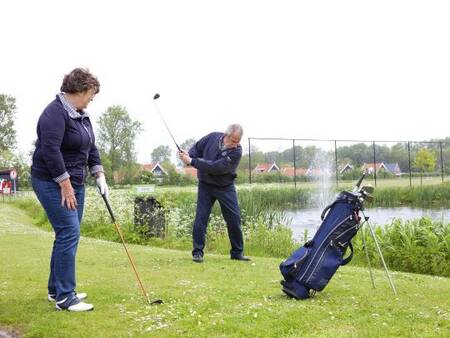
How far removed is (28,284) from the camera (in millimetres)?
5828

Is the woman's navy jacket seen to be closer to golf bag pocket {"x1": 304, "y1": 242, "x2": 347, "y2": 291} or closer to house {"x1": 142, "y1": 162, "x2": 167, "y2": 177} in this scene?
golf bag pocket {"x1": 304, "y1": 242, "x2": 347, "y2": 291}

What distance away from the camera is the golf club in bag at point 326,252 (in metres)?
5.02

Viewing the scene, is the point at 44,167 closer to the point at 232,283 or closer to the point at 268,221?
the point at 232,283

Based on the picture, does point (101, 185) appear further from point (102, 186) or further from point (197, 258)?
point (197, 258)

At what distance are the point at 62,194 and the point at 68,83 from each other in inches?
36.1

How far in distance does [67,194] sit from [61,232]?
0.35 m

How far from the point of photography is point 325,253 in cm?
511

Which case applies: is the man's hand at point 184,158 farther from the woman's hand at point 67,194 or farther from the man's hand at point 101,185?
the woman's hand at point 67,194

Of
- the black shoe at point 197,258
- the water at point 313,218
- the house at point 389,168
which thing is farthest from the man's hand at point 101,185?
the house at point 389,168

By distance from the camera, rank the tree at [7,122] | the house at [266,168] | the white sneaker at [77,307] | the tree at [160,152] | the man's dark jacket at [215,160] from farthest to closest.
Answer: the tree at [7,122] < the tree at [160,152] < the house at [266,168] < the man's dark jacket at [215,160] < the white sneaker at [77,307]

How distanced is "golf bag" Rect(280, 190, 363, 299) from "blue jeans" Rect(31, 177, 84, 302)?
188 centimetres

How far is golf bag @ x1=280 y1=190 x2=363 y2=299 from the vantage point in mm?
5023

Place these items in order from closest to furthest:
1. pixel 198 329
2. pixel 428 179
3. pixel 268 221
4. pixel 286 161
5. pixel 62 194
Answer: pixel 198 329, pixel 62 194, pixel 268 221, pixel 286 161, pixel 428 179

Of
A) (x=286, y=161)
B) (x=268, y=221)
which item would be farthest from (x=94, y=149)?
(x=286, y=161)
